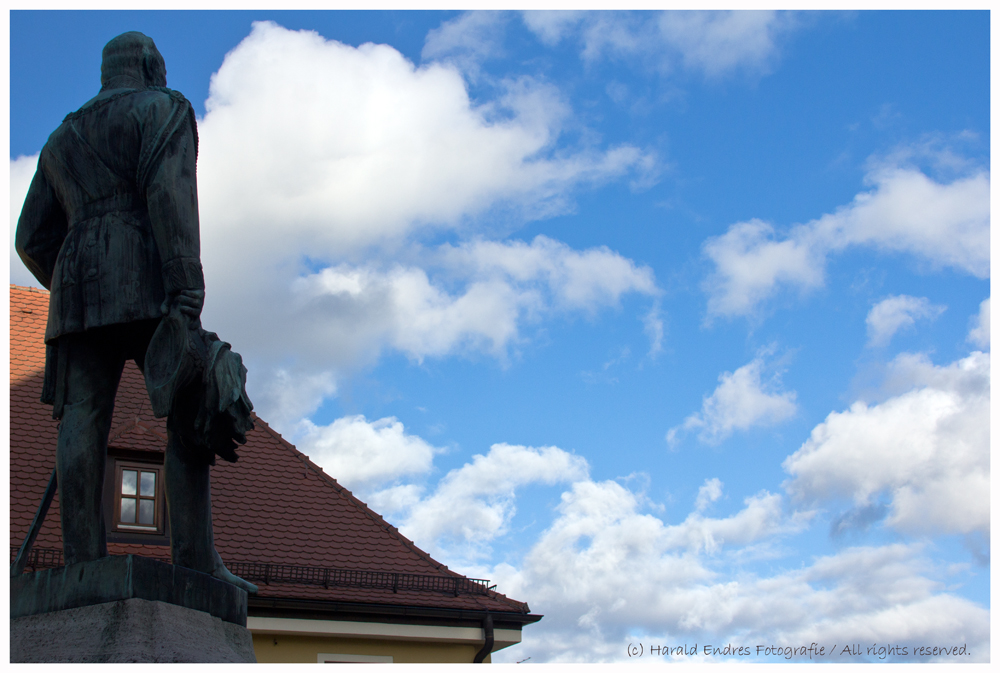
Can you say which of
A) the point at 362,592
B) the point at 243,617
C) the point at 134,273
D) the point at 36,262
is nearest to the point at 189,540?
the point at 243,617

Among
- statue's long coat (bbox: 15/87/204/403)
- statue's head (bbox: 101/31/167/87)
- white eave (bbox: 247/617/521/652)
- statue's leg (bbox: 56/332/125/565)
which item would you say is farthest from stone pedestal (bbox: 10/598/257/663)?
white eave (bbox: 247/617/521/652)

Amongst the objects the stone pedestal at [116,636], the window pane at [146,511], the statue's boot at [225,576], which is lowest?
the stone pedestal at [116,636]

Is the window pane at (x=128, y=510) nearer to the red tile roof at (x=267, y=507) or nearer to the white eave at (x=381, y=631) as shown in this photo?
the red tile roof at (x=267, y=507)

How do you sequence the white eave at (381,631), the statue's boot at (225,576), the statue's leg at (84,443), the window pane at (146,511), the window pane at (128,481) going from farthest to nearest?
the window pane at (128,481), the window pane at (146,511), the white eave at (381,631), the statue's boot at (225,576), the statue's leg at (84,443)

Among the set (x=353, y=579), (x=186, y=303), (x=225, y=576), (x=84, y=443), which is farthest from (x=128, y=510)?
(x=186, y=303)

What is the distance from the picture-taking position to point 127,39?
5902mm

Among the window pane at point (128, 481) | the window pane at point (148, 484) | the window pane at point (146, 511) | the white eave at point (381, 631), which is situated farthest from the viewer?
the window pane at point (148, 484)

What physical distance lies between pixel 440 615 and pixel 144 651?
35.8 feet

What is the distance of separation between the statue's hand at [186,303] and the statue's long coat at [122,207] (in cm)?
4

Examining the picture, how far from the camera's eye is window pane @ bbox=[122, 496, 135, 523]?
1465cm

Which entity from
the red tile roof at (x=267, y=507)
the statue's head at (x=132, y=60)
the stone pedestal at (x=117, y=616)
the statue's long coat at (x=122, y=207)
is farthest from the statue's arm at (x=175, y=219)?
the red tile roof at (x=267, y=507)

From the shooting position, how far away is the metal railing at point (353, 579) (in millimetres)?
14445

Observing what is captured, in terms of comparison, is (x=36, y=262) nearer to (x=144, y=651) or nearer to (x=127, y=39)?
(x=127, y=39)

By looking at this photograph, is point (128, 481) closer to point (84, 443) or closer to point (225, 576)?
point (225, 576)
